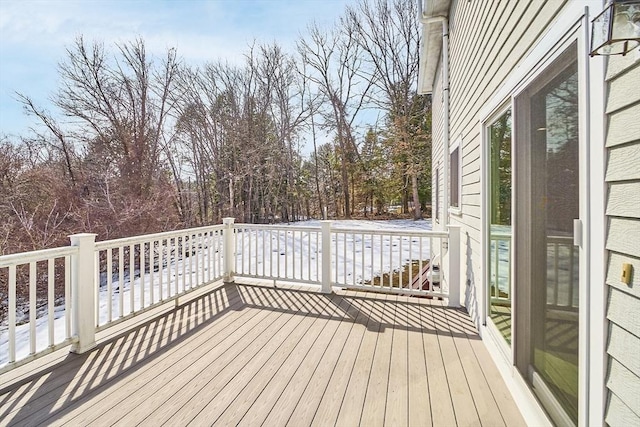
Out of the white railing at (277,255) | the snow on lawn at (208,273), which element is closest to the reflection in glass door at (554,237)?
the snow on lawn at (208,273)

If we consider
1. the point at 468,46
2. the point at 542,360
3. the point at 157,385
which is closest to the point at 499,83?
the point at 468,46

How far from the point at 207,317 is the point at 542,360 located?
9.66 feet

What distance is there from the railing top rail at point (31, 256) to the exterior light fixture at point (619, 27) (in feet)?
Result: 10.4

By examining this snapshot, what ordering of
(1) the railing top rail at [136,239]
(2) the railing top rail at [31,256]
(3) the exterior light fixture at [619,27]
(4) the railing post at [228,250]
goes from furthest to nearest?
(4) the railing post at [228,250] → (1) the railing top rail at [136,239] → (2) the railing top rail at [31,256] → (3) the exterior light fixture at [619,27]

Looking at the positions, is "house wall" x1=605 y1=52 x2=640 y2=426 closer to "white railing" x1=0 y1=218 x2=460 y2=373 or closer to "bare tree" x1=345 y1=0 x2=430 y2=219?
"white railing" x1=0 y1=218 x2=460 y2=373

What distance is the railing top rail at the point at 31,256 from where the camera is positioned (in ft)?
6.91

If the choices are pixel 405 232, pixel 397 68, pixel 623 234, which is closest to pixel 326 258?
pixel 405 232

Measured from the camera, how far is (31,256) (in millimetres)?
2221

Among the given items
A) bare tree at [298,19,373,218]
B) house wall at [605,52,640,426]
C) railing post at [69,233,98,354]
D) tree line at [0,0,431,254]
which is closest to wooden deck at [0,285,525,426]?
railing post at [69,233,98,354]

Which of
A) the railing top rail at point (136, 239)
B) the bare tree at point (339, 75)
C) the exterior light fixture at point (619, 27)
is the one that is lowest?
the railing top rail at point (136, 239)

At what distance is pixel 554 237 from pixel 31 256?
10.7ft

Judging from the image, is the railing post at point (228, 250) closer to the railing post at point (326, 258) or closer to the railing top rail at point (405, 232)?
the railing post at point (326, 258)

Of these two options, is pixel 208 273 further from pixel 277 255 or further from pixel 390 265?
pixel 390 265

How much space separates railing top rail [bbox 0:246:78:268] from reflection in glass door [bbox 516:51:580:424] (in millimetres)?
3131
